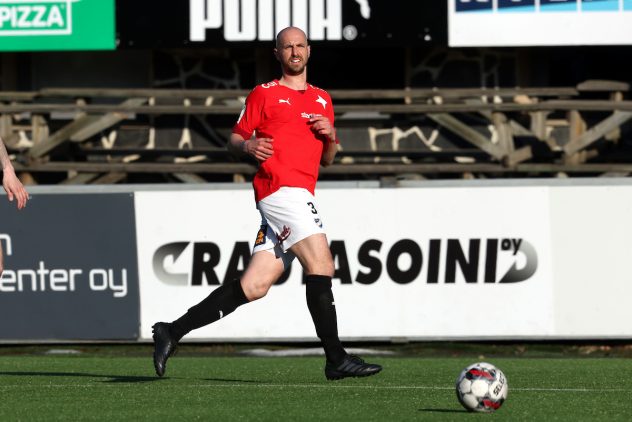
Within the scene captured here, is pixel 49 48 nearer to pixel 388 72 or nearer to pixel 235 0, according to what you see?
pixel 235 0

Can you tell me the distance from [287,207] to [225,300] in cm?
68

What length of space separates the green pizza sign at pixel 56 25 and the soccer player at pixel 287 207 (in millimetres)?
8735

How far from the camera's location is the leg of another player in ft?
28.0

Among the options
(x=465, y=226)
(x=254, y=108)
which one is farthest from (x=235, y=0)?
(x=254, y=108)

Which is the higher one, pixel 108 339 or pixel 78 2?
pixel 78 2

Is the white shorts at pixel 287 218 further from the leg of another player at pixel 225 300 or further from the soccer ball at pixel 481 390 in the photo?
the soccer ball at pixel 481 390

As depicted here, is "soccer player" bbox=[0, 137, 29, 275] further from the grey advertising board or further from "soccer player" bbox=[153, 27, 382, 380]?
the grey advertising board

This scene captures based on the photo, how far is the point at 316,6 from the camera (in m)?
16.7

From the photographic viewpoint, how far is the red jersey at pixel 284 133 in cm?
854

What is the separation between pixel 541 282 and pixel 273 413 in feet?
22.6

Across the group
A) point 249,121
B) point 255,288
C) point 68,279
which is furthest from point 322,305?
point 68,279

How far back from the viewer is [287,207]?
27.8 ft

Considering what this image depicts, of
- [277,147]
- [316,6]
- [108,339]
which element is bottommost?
[108,339]

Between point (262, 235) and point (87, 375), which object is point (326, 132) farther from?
point (87, 375)
